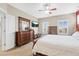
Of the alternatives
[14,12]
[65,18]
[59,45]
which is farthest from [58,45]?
[14,12]

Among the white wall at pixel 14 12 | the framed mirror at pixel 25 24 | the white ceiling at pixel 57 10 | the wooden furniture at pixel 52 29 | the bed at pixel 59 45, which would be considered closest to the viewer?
the bed at pixel 59 45

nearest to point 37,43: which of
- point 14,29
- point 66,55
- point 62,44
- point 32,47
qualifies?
point 32,47

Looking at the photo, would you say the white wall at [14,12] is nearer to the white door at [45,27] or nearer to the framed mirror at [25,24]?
the framed mirror at [25,24]

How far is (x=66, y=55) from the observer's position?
211cm

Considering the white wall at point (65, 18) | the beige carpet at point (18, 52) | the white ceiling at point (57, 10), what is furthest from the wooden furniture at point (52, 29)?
the beige carpet at point (18, 52)

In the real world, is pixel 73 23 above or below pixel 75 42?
above

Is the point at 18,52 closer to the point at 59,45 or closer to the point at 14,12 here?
the point at 59,45

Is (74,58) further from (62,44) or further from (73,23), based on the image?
(73,23)

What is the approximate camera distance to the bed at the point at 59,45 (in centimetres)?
214

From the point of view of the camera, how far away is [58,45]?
2340 mm

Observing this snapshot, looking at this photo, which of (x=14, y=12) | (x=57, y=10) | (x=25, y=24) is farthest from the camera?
(x=14, y=12)

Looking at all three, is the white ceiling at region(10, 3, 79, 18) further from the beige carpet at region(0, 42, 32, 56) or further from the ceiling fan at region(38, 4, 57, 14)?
the beige carpet at region(0, 42, 32, 56)

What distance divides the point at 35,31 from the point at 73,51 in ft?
3.70

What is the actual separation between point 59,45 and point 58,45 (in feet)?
0.08
